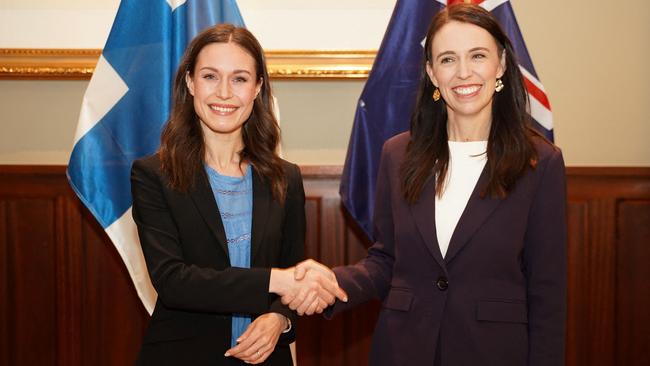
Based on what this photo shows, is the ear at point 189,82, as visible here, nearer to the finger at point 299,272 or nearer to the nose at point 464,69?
the finger at point 299,272

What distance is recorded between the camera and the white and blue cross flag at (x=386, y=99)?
3018mm

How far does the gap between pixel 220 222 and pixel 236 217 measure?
66mm

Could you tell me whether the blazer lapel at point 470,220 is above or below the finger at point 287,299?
Result: above

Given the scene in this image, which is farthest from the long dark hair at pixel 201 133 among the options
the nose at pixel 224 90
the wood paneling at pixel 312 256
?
the wood paneling at pixel 312 256

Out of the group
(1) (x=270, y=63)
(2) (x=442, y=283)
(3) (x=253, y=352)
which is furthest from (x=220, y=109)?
(1) (x=270, y=63)

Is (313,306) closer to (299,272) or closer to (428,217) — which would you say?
(299,272)

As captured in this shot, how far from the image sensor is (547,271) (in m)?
1.90

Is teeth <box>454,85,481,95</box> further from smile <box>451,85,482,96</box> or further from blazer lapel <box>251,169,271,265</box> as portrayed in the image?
blazer lapel <box>251,169,271,265</box>

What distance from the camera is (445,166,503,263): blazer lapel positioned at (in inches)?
76.2

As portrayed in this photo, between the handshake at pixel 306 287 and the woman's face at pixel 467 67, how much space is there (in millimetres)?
645

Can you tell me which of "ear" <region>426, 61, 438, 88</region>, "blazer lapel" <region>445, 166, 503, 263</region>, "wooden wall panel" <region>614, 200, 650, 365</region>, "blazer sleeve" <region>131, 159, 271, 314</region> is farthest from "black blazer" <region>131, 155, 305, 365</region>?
"wooden wall panel" <region>614, 200, 650, 365</region>

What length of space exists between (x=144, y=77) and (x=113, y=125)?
239 mm

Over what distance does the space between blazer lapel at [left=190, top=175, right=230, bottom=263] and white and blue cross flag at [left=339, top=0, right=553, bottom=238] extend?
3.58 ft

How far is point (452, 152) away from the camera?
2.12m
